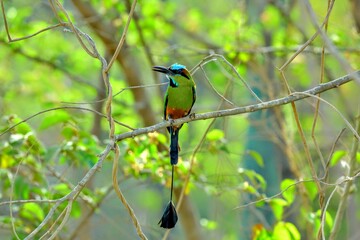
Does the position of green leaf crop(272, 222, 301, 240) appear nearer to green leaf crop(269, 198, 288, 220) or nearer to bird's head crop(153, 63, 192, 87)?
green leaf crop(269, 198, 288, 220)

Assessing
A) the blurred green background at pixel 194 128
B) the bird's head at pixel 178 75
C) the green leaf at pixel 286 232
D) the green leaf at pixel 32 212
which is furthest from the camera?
the bird's head at pixel 178 75

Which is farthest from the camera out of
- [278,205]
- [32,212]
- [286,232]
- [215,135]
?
[32,212]

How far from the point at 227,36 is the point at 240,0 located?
40 centimetres

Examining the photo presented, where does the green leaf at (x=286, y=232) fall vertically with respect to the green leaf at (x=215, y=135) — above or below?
below

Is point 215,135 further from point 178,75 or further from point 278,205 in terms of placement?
point 178,75

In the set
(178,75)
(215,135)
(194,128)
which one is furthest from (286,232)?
(194,128)

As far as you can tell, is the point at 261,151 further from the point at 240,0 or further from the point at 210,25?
A: the point at 210,25

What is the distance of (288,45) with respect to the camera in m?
6.39

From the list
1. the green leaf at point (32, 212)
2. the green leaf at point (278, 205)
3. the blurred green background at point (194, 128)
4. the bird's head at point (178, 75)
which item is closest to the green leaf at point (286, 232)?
the blurred green background at point (194, 128)

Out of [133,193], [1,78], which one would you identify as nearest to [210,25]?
[1,78]

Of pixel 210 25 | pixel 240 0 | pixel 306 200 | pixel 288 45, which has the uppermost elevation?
pixel 210 25

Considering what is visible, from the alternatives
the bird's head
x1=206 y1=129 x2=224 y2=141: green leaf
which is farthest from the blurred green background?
the bird's head

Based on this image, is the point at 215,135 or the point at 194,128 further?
the point at 194,128

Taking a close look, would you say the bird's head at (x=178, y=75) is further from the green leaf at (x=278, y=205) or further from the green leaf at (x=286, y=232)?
the green leaf at (x=286, y=232)
